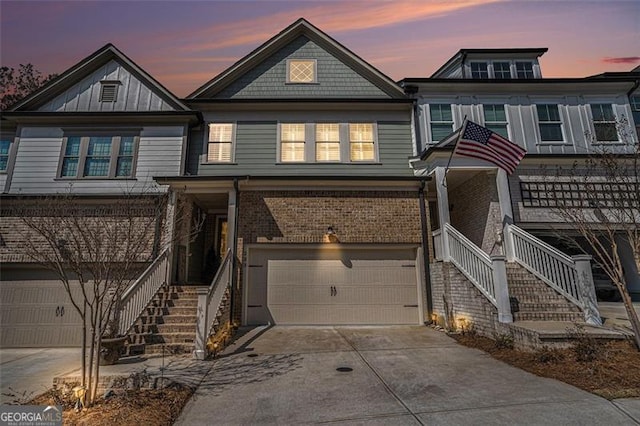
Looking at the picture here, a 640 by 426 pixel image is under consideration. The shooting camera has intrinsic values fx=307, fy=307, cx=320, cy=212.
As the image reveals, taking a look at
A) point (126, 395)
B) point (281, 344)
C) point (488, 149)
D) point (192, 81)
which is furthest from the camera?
point (192, 81)

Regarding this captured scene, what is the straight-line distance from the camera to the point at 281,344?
24.0 feet

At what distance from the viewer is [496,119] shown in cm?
1135

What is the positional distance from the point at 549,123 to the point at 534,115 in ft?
1.99

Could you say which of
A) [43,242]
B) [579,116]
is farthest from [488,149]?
[43,242]

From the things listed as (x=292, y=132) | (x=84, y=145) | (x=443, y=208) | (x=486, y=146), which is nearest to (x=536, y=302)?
(x=443, y=208)

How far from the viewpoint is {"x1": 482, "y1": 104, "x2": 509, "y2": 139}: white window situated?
11250mm

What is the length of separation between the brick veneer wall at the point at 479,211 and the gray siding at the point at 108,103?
11.3 metres

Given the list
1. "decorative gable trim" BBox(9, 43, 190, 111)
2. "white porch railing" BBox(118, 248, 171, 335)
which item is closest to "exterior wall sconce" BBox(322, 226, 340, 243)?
"white porch railing" BBox(118, 248, 171, 335)

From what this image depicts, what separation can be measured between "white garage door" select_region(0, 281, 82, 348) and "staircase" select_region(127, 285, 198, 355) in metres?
3.57

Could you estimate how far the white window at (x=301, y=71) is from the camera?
12.0 meters

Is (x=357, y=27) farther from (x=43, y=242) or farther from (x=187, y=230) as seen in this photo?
(x=43, y=242)

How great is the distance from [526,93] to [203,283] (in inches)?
546

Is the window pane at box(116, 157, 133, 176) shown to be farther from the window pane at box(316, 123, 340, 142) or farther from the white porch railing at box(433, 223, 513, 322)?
the white porch railing at box(433, 223, 513, 322)

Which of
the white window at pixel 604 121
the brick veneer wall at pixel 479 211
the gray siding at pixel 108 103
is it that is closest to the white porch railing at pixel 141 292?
the gray siding at pixel 108 103
